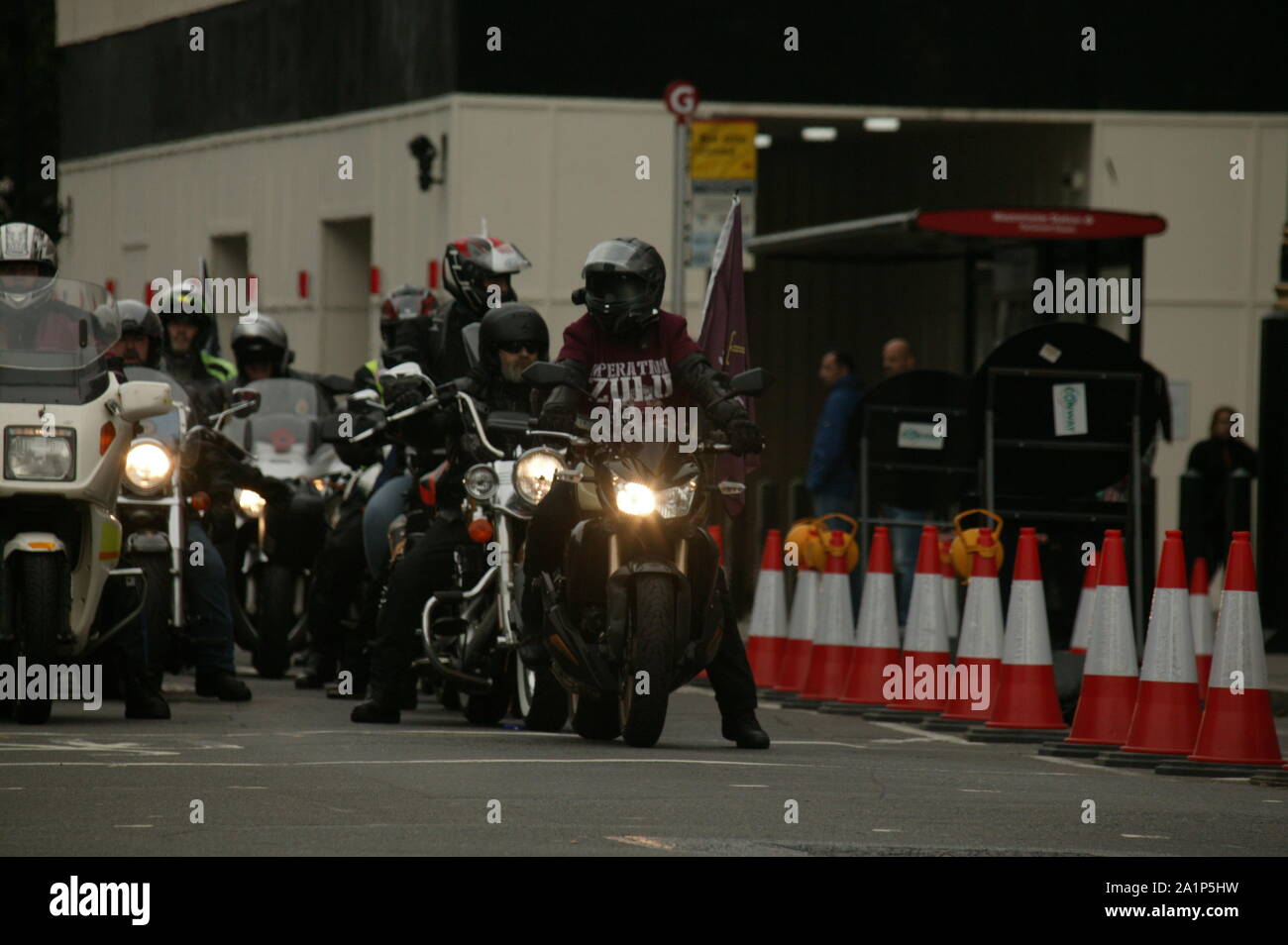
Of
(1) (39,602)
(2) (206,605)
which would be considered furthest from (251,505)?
(1) (39,602)

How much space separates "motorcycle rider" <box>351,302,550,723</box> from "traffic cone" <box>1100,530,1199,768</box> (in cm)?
288

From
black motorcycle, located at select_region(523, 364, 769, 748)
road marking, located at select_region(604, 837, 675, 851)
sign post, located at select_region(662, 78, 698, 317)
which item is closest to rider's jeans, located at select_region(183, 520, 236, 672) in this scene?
black motorcycle, located at select_region(523, 364, 769, 748)

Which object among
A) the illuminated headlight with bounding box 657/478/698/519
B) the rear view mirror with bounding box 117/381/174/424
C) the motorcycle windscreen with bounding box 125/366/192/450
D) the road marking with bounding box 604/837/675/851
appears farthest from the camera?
the motorcycle windscreen with bounding box 125/366/192/450

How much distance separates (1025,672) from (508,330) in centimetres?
266

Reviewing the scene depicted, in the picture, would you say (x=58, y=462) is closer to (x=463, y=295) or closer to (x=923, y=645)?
(x=463, y=295)

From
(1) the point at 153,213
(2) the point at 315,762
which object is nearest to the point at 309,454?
(2) the point at 315,762

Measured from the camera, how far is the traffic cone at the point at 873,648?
14.6 meters

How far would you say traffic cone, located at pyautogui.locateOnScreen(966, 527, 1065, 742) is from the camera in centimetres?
1305

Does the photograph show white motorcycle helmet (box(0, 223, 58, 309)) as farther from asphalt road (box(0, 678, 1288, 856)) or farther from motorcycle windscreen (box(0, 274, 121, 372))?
asphalt road (box(0, 678, 1288, 856))

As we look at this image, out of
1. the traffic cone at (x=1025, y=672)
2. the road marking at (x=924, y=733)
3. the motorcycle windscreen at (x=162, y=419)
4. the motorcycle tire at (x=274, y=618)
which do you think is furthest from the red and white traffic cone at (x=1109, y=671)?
the motorcycle tire at (x=274, y=618)

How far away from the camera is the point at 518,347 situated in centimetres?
1340

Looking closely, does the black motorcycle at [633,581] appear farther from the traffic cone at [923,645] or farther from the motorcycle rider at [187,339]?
the motorcycle rider at [187,339]
